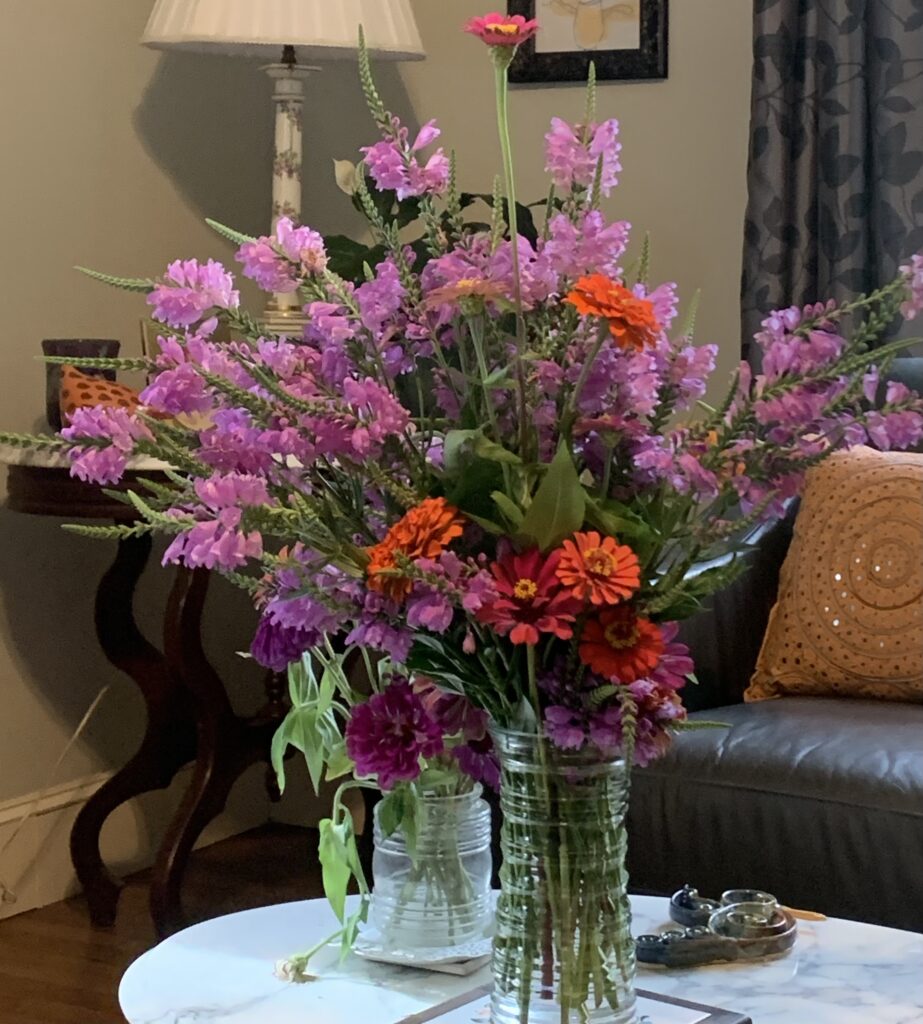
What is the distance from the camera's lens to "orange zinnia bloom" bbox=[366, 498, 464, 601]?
0.86m

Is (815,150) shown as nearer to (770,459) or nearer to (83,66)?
(83,66)

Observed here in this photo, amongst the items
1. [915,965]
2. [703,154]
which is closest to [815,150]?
[703,154]

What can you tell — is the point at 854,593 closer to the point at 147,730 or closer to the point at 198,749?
the point at 198,749

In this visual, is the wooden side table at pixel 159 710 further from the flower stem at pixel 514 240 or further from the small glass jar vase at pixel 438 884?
the flower stem at pixel 514 240

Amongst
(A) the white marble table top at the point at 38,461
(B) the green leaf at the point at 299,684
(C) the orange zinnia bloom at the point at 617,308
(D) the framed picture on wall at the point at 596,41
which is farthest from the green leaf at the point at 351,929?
(D) the framed picture on wall at the point at 596,41

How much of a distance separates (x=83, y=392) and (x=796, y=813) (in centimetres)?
121

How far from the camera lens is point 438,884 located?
115 cm

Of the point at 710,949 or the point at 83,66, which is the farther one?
the point at 83,66

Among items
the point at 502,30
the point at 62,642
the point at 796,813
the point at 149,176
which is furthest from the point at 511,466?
the point at 149,176

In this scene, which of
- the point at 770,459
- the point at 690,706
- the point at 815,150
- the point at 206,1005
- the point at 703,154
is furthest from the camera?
the point at 703,154

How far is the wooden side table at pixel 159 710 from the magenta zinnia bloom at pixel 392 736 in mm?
1287

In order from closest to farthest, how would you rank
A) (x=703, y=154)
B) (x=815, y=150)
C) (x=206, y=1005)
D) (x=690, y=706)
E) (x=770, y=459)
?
(x=770, y=459) → (x=206, y=1005) → (x=690, y=706) → (x=815, y=150) → (x=703, y=154)

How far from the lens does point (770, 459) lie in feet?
Answer: 3.02

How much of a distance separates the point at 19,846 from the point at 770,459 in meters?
1.94
